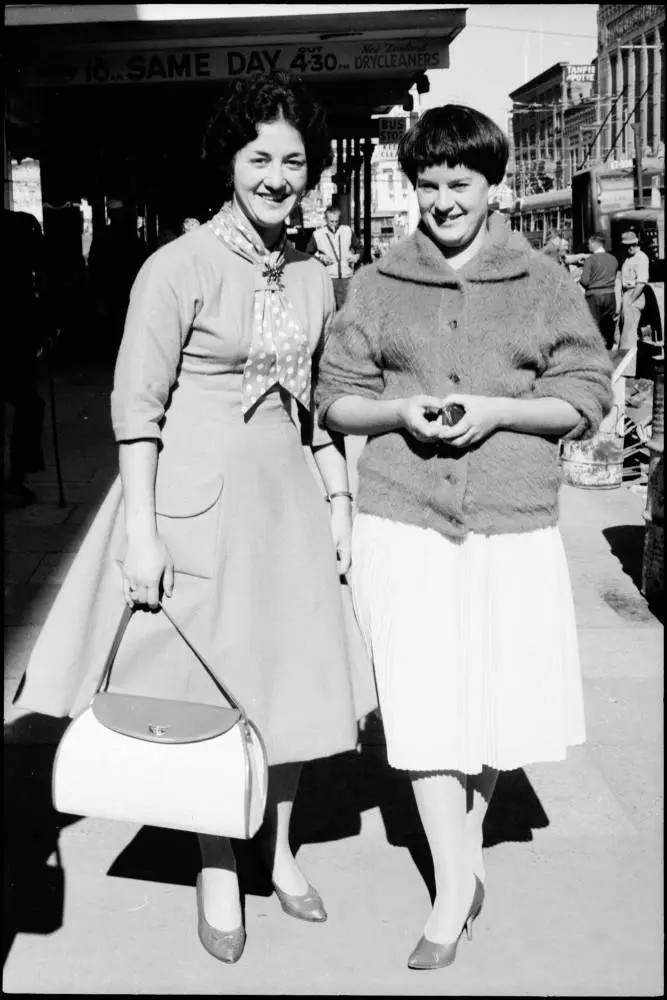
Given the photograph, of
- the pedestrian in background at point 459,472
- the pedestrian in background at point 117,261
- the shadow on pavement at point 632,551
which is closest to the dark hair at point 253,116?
the pedestrian in background at point 459,472

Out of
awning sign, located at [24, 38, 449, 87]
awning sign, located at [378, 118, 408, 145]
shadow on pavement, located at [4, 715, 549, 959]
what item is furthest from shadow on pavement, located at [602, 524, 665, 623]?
awning sign, located at [378, 118, 408, 145]

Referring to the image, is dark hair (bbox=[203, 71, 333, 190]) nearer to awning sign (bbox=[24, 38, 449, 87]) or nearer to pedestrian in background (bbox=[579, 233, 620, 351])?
awning sign (bbox=[24, 38, 449, 87])

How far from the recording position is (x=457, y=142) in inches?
99.3

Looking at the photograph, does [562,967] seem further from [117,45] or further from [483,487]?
[117,45]

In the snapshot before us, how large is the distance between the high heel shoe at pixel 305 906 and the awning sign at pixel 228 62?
7578 mm

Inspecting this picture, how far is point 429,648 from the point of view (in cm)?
264

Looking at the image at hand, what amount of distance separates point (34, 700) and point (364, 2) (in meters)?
7.35

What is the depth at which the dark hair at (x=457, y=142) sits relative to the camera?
2523mm

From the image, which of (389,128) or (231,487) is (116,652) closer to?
(231,487)

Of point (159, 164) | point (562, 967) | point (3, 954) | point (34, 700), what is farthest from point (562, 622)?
point (159, 164)

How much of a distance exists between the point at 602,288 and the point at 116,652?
16.1 meters

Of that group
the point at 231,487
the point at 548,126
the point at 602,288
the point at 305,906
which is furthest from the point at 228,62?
the point at 548,126

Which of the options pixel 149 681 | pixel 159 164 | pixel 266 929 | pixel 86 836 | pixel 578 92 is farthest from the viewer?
pixel 578 92

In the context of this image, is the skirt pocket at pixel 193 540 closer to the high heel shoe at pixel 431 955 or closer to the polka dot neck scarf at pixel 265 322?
the polka dot neck scarf at pixel 265 322
